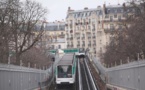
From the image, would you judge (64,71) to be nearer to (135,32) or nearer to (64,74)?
(64,74)

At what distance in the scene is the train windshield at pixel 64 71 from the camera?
63.8 metres

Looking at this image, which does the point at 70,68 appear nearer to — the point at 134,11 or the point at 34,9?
the point at 134,11

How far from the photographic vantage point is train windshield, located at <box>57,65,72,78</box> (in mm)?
63781

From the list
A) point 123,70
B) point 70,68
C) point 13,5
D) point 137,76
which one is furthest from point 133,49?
point 137,76

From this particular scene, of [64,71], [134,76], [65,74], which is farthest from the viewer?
[64,71]

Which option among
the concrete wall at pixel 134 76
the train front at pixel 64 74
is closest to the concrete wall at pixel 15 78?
the concrete wall at pixel 134 76

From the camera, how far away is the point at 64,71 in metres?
64.2

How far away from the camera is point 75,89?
6194 cm

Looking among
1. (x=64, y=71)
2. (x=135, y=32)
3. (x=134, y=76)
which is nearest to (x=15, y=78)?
(x=134, y=76)

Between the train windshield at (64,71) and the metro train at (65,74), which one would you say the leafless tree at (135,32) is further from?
the train windshield at (64,71)

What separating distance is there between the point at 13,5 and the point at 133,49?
2071 cm

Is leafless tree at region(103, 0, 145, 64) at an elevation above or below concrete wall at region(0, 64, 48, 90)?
above

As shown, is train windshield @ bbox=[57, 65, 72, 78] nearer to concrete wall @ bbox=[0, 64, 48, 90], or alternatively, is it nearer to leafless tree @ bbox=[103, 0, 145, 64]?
leafless tree @ bbox=[103, 0, 145, 64]

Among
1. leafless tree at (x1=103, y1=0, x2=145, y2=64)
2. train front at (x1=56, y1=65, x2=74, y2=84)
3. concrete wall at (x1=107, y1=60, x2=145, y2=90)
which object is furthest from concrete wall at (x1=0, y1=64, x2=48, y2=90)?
leafless tree at (x1=103, y1=0, x2=145, y2=64)
